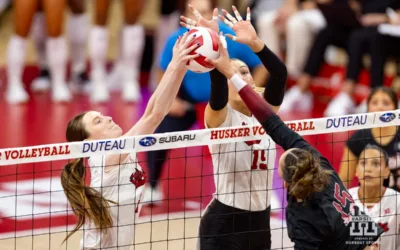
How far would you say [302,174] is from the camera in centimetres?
483

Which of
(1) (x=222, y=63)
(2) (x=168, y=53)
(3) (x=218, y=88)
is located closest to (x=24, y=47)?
(2) (x=168, y=53)

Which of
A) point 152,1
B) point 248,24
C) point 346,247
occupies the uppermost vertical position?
point 152,1

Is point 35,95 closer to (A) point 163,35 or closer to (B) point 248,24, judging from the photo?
(A) point 163,35

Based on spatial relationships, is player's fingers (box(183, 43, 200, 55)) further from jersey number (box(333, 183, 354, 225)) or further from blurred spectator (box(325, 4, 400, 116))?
blurred spectator (box(325, 4, 400, 116))

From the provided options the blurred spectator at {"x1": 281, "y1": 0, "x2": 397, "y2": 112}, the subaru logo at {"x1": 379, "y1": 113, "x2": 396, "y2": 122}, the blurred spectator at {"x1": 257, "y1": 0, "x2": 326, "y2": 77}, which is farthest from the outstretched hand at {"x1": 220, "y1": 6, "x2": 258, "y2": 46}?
the blurred spectator at {"x1": 257, "y1": 0, "x2": 326, "y2": 77}

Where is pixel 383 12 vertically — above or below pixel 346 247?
above

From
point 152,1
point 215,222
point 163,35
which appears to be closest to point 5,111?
point 163,35

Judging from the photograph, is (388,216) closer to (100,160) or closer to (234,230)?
(234,230)

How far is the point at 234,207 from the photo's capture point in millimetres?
5613

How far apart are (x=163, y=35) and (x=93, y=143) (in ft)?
22.8

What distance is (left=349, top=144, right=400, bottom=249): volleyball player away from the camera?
19.7ft

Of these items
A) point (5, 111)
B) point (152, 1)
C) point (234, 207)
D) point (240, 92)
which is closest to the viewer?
point (240, 92)

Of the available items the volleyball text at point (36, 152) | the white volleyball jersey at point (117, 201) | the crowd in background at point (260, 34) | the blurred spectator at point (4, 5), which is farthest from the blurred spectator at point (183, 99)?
the blurred spectator at point (4, 5)

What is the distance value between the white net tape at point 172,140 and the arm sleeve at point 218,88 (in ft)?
0.68
